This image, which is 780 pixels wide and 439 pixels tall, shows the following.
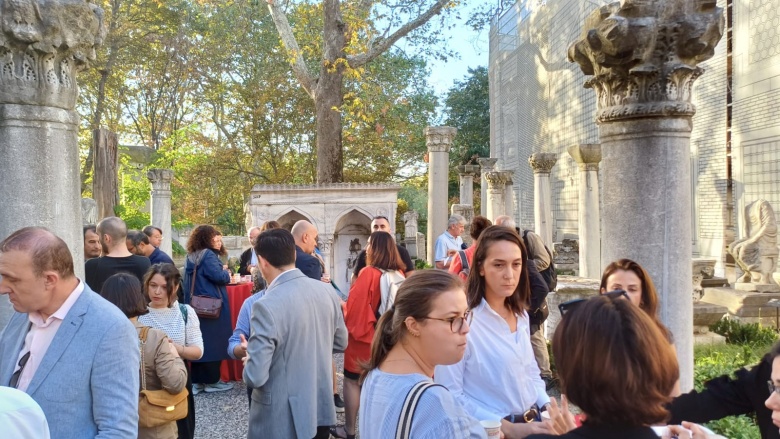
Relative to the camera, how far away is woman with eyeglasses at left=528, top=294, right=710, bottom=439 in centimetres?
153

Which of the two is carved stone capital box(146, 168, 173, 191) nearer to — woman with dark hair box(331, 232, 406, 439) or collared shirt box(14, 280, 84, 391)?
woman with dark hair box(331, 232, 406, 439)

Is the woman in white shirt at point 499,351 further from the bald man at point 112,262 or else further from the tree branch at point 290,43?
the tree branch at point 290,43

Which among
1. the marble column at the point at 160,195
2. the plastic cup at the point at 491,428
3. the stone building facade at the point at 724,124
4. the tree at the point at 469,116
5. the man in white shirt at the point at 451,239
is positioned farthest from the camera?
the tree at the point at 469,116

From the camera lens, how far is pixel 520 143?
28.5 meters

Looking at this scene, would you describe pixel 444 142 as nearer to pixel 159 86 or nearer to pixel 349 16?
pixel 349 16

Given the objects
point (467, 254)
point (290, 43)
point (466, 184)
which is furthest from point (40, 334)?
point (466, 184)

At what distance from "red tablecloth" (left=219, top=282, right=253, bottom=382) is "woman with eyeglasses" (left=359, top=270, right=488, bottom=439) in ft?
17.4

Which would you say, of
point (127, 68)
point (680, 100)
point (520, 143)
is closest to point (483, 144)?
point (520, 143)

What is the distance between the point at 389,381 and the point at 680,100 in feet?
10.1

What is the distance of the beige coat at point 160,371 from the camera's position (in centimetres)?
310

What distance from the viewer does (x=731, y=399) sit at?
2.41m

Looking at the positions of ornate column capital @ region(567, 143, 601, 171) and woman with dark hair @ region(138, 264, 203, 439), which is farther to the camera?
ornate column capital @ region(567, 143, 601, 171)

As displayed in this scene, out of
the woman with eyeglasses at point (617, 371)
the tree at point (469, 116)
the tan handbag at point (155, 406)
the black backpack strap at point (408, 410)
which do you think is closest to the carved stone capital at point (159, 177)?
the tan handbag at point (155, 406)

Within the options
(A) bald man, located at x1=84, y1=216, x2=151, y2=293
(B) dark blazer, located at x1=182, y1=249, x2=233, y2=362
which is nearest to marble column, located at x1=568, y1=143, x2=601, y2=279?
(B) dark blazer, located at x1=182, y1=249, x2=233, y2=362
